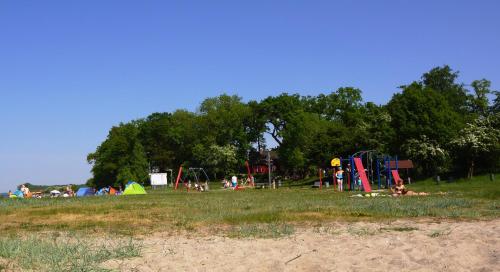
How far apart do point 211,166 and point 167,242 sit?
86.7 m

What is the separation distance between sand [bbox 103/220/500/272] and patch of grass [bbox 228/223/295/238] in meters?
0.46

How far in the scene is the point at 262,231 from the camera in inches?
527

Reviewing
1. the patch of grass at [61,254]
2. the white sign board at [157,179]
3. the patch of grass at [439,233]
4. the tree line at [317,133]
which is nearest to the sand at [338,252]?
the patch of grass at [439,233]

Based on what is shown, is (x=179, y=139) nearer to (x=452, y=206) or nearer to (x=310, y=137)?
(x=310, y=137)

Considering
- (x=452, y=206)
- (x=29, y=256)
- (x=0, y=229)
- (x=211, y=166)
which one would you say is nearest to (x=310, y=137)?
(x=211, y=166)

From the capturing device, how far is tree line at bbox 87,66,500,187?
55.5m

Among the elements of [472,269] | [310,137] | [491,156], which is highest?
[310,137]

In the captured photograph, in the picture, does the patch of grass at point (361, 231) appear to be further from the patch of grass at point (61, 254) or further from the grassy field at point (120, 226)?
the patch of grass at point (61, 254)

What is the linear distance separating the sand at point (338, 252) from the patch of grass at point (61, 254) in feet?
1.32

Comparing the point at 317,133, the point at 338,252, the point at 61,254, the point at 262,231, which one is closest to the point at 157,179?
the point at 317,133

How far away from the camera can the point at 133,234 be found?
14031 mm

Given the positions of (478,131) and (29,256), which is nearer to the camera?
(29,256)

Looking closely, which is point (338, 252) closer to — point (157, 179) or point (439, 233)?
point (439, 233)

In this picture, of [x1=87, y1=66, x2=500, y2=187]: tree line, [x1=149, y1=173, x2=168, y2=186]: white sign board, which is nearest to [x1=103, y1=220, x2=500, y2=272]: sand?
[x1=87, y1=66, x2=500, y2=187]: tree line
